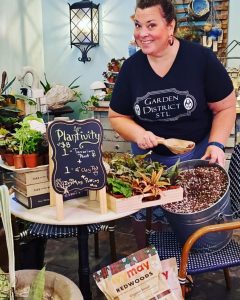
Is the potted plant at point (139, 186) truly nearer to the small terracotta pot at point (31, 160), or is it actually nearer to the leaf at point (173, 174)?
the leaf at point (173, 174)

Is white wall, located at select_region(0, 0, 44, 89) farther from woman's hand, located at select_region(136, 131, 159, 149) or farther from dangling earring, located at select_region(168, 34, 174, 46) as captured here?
woman's hand, located at select_region(136, 131, 159, 149)

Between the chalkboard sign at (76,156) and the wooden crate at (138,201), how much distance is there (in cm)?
9

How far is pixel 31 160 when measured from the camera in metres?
1.55

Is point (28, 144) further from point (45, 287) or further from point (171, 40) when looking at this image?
point (171, 40)

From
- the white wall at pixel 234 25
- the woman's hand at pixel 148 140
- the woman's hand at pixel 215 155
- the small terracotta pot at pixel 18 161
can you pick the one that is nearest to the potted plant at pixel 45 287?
the small terracotta pot at pixel 18 161

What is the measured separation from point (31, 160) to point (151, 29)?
35.0 inches

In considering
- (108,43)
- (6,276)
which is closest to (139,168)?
(6,276)

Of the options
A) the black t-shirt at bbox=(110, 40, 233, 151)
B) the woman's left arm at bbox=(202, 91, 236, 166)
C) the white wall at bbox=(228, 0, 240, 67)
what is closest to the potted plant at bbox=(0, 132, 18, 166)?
the black t-shirt at bbox=(110, 40, 233, 151)

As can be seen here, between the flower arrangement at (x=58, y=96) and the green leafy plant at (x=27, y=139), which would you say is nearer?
the green leafy plant at (x=27, y=139)

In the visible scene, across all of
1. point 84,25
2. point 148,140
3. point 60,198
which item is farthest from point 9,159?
point 84,25

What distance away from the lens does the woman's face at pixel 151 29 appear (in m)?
1.93

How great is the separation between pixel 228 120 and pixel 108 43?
270 cm

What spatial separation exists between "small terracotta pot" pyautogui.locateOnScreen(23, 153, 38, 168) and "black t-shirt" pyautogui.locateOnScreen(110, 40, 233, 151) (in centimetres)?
75

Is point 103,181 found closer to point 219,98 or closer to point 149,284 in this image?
point 149,284
